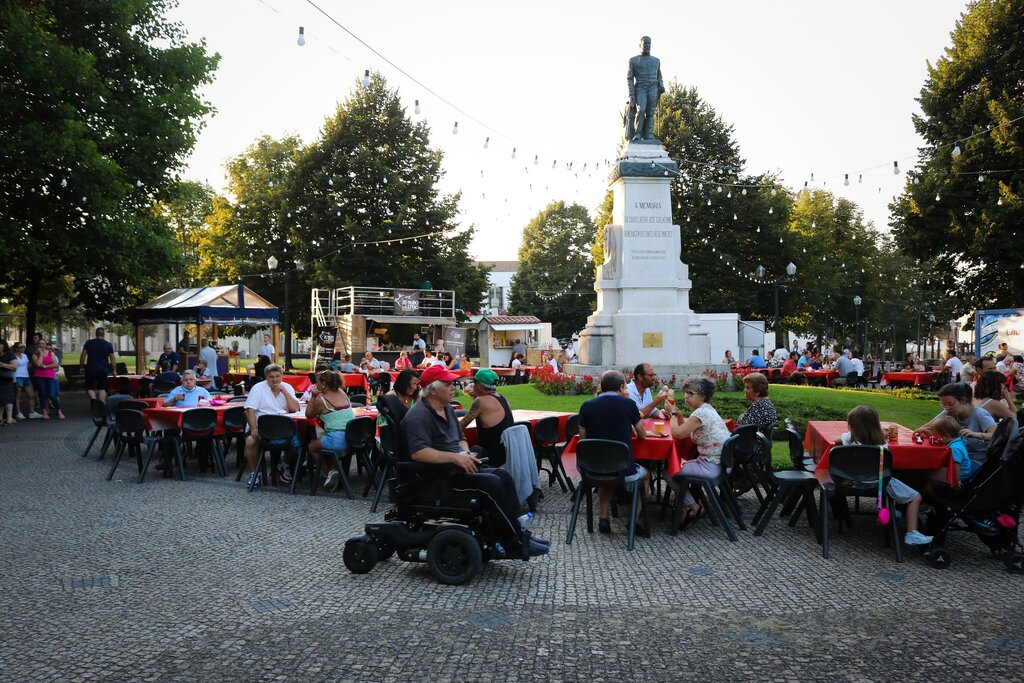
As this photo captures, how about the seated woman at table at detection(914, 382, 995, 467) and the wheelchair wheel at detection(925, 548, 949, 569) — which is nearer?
the wheelchair wheel at detection(925, 548, 949, 569)

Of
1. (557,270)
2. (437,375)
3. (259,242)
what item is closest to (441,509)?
(437,375)


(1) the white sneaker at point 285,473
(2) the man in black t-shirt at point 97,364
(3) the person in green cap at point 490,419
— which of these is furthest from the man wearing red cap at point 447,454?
(2) the man in black t-shirt at point 97,364

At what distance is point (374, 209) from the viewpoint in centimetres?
3959

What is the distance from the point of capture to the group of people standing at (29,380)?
17781 millimetres

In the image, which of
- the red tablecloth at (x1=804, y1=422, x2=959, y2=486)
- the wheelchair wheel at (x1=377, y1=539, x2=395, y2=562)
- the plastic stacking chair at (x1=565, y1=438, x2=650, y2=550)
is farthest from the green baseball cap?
the red tablecloth at (x1=804, y1=422, x2=959, y2=486)

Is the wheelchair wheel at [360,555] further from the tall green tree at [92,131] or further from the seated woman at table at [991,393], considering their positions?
the tall green tree at [92,131]

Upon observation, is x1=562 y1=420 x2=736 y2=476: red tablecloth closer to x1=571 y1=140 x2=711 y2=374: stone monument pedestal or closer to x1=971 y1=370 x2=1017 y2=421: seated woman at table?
x1=971 y1=370 x2=1017 y2=421: seated woman at table

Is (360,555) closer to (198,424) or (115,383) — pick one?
(198,424)

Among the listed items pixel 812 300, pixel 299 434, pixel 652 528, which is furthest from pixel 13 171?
pixel 812 300

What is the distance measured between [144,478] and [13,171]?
1212 centimetres

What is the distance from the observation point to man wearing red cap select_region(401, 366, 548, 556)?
6062 millimetres

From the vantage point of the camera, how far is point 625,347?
20.3 m

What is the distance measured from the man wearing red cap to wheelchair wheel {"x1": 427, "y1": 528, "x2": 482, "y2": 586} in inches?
11.4

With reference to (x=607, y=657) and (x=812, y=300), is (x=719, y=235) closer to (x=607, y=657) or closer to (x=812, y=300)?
(x=812, y=300)
